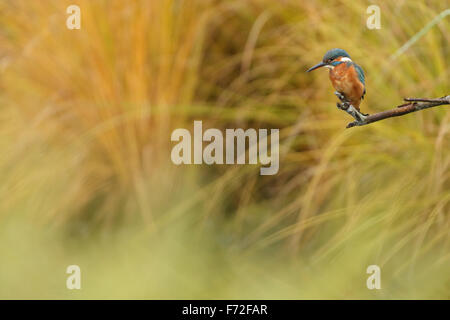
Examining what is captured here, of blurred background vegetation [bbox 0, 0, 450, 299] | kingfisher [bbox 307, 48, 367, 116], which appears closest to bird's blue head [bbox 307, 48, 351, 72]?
kingfisher [bbox 307, 48, 367, 116]

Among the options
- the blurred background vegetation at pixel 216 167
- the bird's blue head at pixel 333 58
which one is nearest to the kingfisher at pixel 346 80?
the bird's blue head at pixel 333 58

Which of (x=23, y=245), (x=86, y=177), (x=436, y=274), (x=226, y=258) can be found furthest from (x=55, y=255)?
(x=436, y=274)

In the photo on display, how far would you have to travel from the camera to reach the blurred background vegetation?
1.02 meters

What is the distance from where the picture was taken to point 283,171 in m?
1.21

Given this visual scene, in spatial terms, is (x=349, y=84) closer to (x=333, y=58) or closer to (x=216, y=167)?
(x=333, y=58)

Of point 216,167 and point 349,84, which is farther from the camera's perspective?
point 216,167

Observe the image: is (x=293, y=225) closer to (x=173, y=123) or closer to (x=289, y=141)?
(x=289, y=141)

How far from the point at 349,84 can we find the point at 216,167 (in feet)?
2.36

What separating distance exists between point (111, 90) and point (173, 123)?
0.55ft

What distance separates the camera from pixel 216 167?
1.27 meters

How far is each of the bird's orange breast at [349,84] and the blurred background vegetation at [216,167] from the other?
433 mm

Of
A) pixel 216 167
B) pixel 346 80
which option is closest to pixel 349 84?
pixel 346 80

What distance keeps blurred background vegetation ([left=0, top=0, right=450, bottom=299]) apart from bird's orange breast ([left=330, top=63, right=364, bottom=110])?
0.43m

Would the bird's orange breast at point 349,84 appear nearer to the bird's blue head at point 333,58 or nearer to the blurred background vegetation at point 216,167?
the bird's blue head at point 333,58
